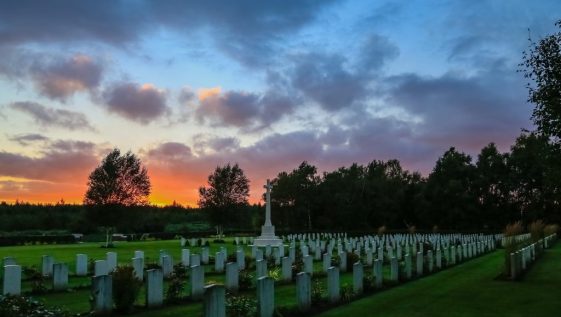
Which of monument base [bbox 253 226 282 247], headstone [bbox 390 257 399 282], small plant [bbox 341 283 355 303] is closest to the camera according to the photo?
small plant [bbox 341 283 355 303]

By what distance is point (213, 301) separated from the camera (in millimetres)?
7727

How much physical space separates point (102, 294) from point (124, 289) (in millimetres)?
824

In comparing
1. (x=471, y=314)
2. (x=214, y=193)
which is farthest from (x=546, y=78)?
(x=214, y=193)

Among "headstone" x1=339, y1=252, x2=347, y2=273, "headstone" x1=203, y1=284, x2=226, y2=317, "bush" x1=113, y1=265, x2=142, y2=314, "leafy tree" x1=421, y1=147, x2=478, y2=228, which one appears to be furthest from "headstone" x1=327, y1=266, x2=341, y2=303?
"leafy tree" x1=421, y1=147, x2=478, y2=228

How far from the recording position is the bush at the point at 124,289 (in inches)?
438

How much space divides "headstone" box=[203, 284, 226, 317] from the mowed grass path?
3.98m

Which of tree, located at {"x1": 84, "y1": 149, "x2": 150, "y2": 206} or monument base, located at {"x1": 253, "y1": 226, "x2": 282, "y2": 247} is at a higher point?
tree, located at {"x1": 84, "y1": 149, "x2": 150, "y2": 206}

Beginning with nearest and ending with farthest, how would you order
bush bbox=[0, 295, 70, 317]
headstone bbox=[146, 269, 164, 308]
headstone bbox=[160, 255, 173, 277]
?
bush bbox=[0, 295, 70, 317], headstone bbox=[146, 269, 164, 308], headstone bbox=[160, 255, 173, 277]

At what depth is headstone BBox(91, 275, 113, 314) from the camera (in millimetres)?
10289

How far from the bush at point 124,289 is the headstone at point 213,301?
4.04 meters

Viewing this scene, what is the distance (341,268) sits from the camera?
20562mm

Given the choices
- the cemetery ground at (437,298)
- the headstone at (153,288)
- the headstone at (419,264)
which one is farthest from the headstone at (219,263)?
the headstone at (153,288)

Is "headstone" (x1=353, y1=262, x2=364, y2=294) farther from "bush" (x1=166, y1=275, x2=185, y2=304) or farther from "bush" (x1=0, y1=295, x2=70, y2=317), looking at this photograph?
"bush" (x1=0, y1=295, x2=70, y2=317)

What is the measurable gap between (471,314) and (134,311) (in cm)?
686
